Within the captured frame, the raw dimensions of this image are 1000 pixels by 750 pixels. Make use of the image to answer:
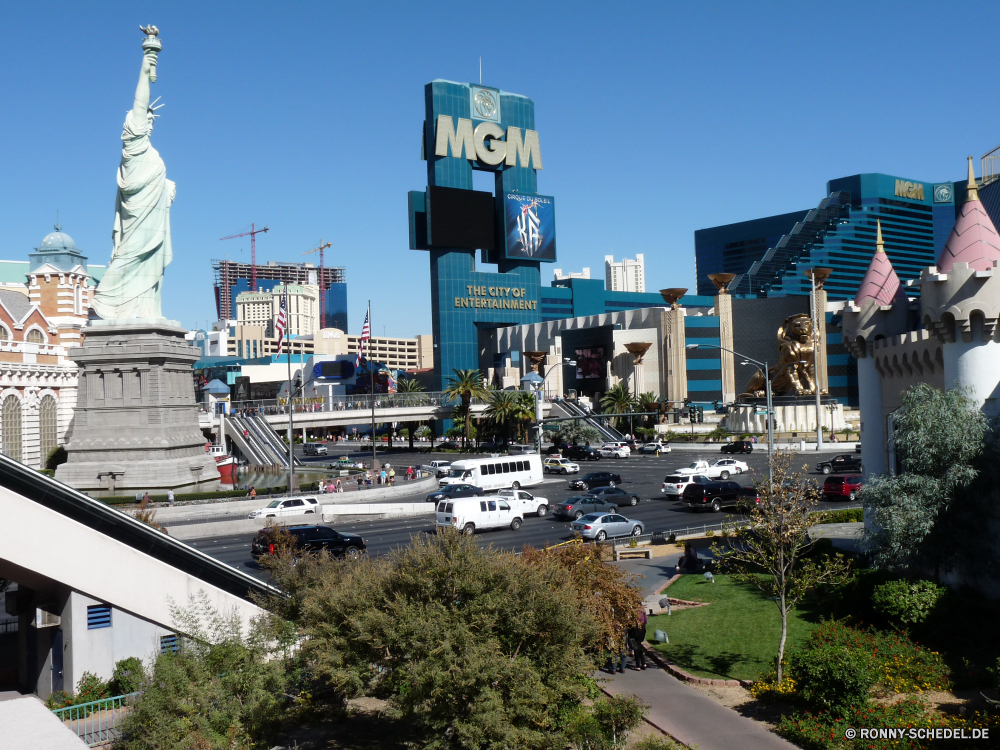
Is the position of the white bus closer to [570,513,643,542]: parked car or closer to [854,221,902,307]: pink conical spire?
[570,513,643,542]: parked car

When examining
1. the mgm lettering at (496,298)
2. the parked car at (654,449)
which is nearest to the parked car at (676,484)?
the parked car at (654,449)

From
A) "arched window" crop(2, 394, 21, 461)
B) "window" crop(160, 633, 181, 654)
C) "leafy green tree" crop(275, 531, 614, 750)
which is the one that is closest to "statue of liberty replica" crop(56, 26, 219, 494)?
"arched window" crop(2, 394, 21, 461)

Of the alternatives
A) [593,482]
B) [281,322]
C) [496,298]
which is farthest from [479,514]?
[496,298]

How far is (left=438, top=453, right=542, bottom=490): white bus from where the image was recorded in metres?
52.0

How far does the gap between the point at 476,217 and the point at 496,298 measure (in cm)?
1264

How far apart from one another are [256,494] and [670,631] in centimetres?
3230

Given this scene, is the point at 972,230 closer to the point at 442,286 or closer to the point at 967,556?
the point at 967,556

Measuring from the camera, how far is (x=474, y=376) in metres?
86.1

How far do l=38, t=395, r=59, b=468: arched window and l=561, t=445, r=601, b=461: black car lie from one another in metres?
41.4

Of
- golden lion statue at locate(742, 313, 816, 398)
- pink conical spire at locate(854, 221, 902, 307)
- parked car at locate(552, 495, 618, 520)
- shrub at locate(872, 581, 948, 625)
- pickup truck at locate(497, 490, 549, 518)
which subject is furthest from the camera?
golden lion statue at locate(742, 313, 816, 398)

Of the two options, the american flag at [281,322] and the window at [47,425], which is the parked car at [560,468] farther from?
the window at [47,425]

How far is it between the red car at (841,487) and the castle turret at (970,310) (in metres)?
21.0

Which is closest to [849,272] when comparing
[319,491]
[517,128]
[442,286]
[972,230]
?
[517,128]

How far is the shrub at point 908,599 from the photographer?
19656mm
